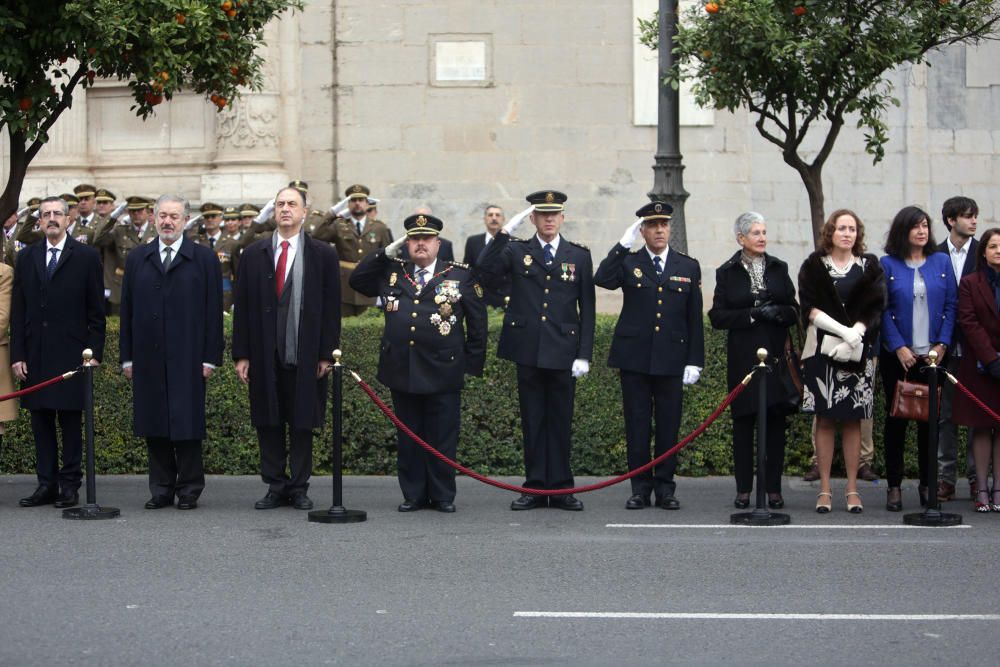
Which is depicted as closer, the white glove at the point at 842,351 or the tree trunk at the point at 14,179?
the white glove at the point at 842,351

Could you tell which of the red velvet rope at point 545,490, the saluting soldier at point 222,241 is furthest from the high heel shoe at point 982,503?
the saluting soldier at point 222,241

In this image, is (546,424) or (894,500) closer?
(894,500)

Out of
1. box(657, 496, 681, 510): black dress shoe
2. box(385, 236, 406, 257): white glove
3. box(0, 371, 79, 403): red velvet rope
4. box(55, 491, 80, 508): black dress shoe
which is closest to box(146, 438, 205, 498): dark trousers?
box(55, 491, 80, 508): black dress shoe

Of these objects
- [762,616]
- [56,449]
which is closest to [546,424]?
[56,449]

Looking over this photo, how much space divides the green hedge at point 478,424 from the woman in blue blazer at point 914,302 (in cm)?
130

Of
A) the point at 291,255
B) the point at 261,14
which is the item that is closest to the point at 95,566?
the point at 291,255

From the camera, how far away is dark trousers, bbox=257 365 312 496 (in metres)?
10.2

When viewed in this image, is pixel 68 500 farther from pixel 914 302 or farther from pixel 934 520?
pixel 914 302

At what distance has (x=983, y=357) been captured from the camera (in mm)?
9914

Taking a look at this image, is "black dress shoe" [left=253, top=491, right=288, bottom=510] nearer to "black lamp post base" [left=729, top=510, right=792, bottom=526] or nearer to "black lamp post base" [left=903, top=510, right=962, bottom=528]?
"black lamp post base" [left=729, top=510, right=792, bottom=526]

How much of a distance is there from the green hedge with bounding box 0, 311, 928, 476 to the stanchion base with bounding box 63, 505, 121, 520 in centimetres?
178

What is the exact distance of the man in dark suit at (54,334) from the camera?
33.9 feet

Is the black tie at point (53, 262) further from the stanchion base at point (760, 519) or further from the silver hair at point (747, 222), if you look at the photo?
the stanchion base at point (760, 519)

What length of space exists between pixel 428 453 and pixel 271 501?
42.5 inches
